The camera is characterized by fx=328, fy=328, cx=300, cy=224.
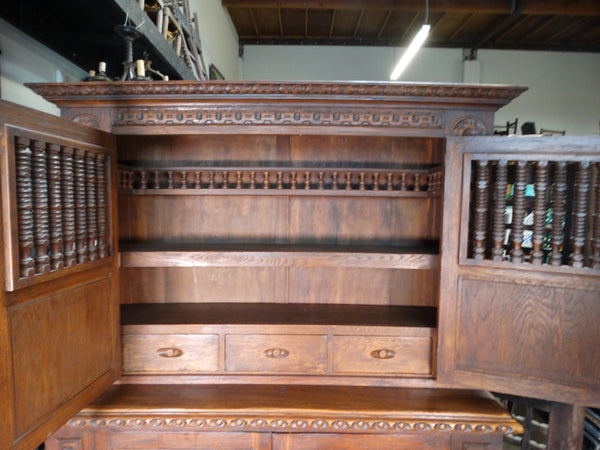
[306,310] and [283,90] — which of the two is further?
[306,310]

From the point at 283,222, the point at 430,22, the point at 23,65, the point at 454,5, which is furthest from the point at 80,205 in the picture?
the point at 430,22

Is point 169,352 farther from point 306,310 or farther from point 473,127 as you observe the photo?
point 473,127

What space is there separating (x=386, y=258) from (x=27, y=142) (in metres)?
1.12

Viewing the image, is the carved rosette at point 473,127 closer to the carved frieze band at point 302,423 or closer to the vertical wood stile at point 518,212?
the vertical wood stile at point 518,212

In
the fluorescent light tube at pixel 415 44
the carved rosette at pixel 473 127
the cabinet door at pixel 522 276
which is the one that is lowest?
the cabinet door at pixel 522 276

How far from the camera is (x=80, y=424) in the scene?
1148 mm

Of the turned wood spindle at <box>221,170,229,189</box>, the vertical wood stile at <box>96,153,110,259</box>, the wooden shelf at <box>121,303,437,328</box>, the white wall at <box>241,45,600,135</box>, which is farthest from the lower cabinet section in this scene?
the white wall at <box>241,45,600,135</box>

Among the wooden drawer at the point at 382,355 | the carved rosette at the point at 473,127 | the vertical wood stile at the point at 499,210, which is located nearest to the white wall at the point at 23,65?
the wooden drawer at the point at 382,355

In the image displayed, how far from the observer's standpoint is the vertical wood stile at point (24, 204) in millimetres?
770

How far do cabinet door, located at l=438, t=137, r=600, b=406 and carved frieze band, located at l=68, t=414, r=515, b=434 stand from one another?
0.49 ft

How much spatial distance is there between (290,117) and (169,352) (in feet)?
3.21

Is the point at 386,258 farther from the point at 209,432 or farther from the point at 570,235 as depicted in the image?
the point at 209,432

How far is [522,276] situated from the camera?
1072 millimetres

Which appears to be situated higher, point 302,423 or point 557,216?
point 557,216
